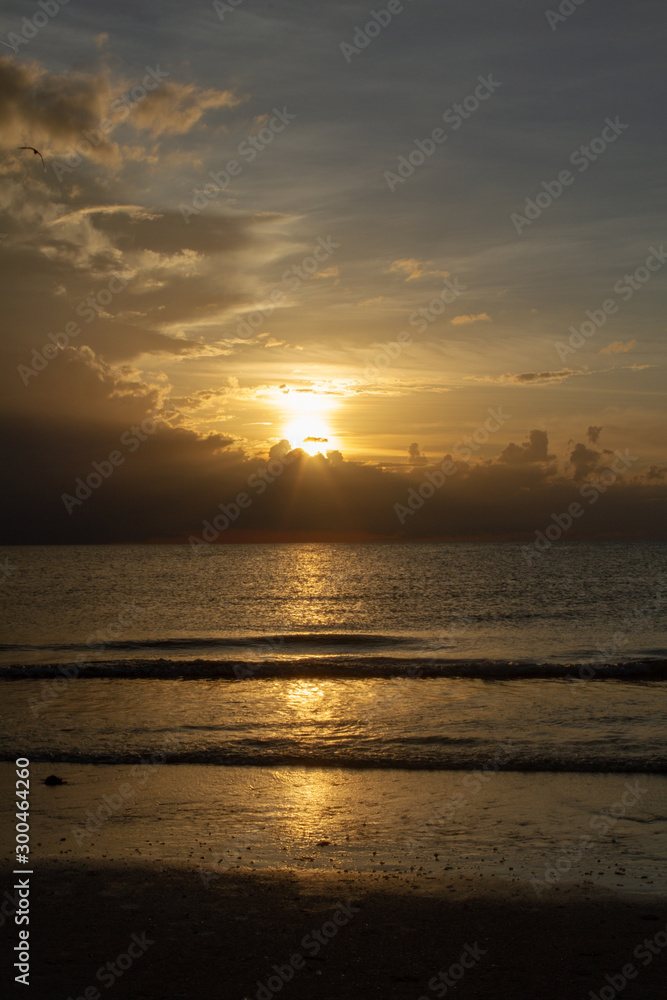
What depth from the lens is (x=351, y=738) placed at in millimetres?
15711

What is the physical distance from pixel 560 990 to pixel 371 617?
41.5m

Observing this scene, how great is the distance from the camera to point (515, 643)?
33938mm

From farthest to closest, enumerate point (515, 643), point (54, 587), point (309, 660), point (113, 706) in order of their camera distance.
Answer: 1. point (54, 587)
2. point (515, 643)
3. point (309, 660)
4. point (113, 706)

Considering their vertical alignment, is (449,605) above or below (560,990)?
below

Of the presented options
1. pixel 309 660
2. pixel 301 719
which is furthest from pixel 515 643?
pixel 301 719

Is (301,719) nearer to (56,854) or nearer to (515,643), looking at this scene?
(56,854)

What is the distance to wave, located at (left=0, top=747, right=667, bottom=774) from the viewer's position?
13.3m

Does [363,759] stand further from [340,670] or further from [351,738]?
[340,670]

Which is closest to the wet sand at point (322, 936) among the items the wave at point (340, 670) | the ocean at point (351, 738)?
the ocean at point (351, 738)

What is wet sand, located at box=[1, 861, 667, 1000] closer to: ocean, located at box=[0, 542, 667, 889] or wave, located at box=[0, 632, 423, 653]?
ocean, located at box=[0, 542, 667, 889]

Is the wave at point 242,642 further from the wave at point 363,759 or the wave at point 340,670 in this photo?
the wave at point 363,759

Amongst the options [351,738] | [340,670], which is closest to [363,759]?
[351,738]

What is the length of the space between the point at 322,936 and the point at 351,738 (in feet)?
28.6

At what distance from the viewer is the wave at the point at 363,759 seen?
1327cm
